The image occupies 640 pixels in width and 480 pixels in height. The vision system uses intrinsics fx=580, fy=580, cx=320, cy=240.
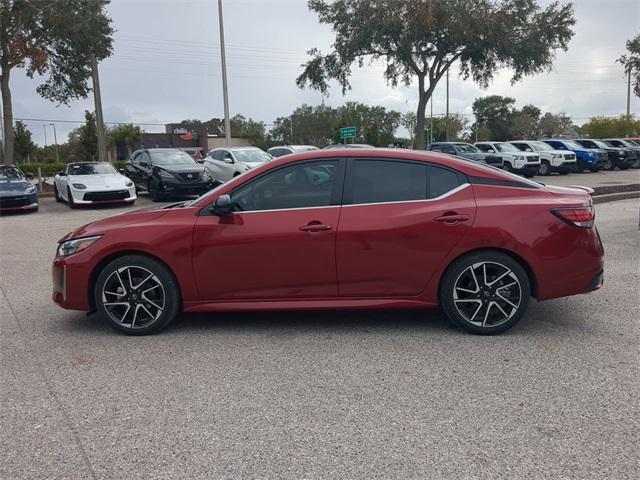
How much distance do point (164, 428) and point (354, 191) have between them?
2.51m

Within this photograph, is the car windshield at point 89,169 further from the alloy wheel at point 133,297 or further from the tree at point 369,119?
the tree at point 369,119

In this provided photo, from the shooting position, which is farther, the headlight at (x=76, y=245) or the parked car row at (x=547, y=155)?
the parked car row at (x=547, y=155)

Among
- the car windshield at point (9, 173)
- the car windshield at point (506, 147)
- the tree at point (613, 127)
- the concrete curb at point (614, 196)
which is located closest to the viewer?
the concrete curb at point (614, 196)

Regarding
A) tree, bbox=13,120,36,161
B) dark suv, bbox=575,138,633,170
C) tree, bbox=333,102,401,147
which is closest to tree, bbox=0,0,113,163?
dark suv, bbox=575,138,633,170

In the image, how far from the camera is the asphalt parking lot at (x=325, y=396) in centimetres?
303

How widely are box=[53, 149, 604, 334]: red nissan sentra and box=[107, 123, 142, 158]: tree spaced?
253 feet

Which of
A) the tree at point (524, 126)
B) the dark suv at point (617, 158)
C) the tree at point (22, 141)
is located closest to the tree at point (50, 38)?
the dark suv at point (617, 158)

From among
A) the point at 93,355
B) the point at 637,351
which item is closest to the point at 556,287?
the point at 637,351

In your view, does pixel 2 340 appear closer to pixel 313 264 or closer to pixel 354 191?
pixel 313 264

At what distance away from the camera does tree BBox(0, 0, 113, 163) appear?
834 inches

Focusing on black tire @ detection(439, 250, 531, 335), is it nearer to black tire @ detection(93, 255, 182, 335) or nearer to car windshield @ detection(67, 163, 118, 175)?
black tire @ detection(93, 255, 182, 335)

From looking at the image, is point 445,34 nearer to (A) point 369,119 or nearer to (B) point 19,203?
(B) point 19,203

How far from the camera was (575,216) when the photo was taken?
4.84m

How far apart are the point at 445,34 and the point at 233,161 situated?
14773 millimetres
